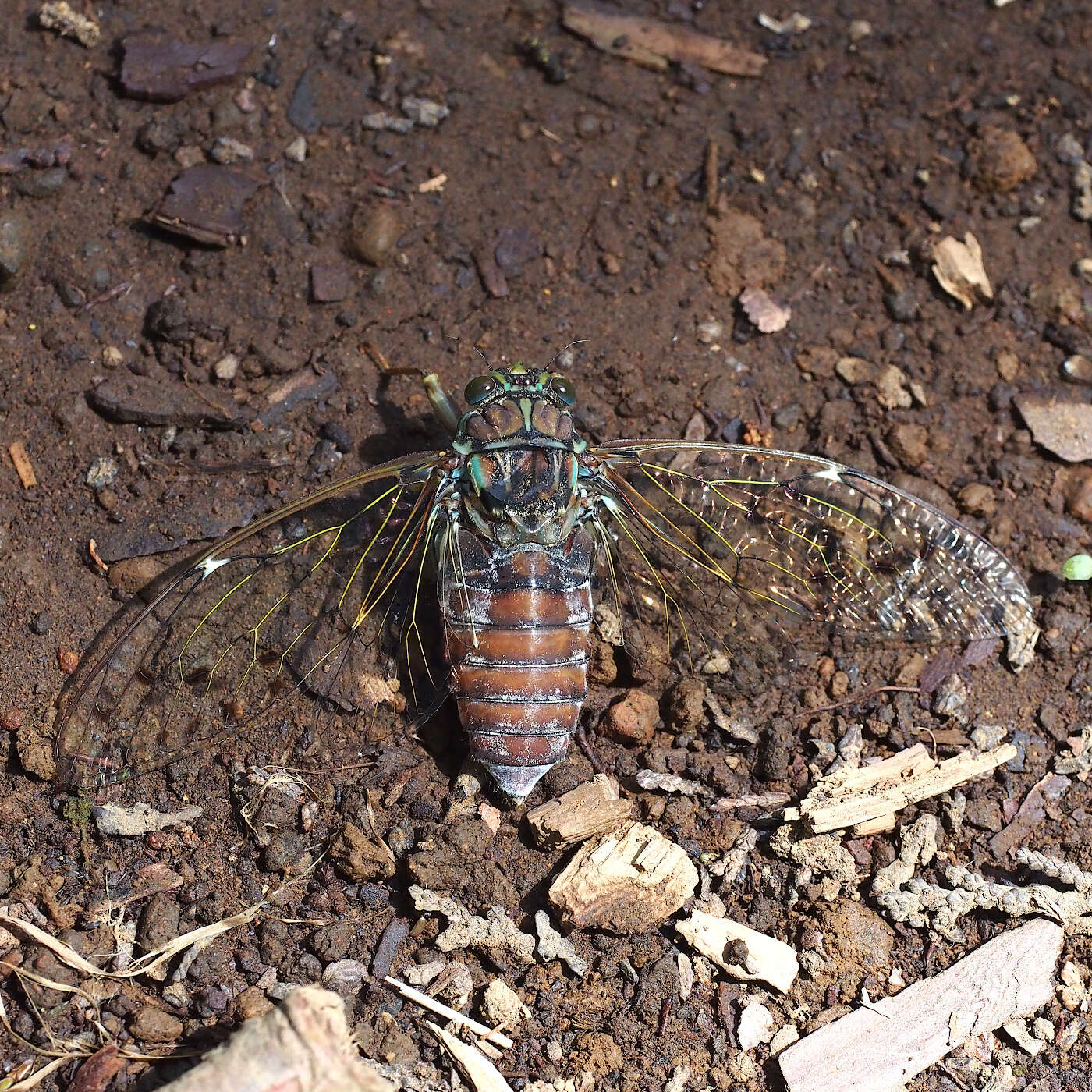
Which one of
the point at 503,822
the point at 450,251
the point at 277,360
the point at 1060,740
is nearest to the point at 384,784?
the point at 503,822

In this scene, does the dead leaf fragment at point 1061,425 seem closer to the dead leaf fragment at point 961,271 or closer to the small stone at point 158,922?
the dead leaf fragment at point 961,271

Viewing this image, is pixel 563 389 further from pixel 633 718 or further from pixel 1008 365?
pixel 1008 365

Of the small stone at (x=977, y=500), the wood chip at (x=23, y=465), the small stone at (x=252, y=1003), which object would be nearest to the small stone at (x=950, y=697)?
the small stone at (x=977, y=500)

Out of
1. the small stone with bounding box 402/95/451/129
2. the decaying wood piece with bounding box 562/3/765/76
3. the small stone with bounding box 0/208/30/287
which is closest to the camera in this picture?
the small stone with bounding box 0/208/30/287

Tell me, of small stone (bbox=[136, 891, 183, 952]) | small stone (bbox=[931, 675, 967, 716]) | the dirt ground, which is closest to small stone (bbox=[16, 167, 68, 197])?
the dirt ground

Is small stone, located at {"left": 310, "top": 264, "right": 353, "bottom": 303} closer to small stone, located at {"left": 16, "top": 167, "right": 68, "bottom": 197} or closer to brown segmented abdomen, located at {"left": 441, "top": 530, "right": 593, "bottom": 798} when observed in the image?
small stone, located at {"left": 16, "top": 167, "right": 68, "bottom": 197}

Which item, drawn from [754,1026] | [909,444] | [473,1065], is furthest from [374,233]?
[754,1026]
